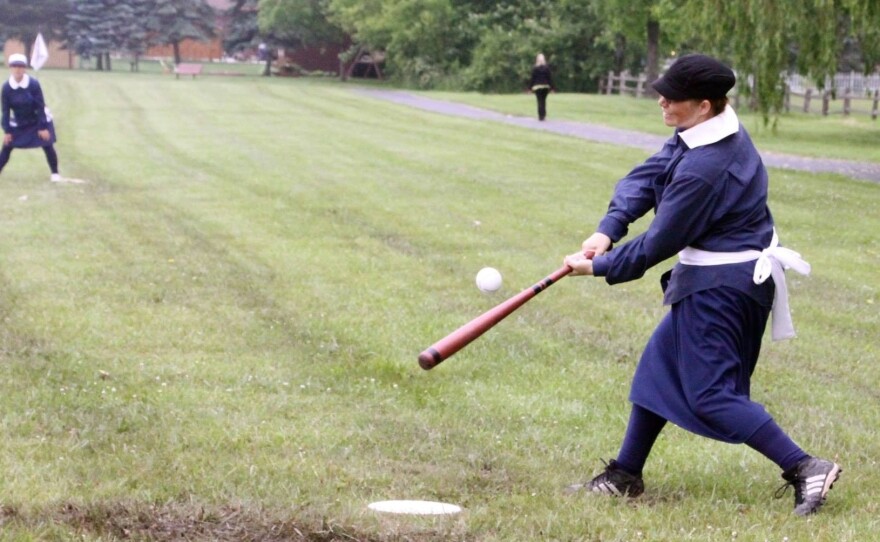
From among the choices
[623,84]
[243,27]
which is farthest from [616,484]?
[243,27]

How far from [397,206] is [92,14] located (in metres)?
67.5

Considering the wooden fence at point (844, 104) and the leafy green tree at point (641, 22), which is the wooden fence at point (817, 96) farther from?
the leafy green tree at point (641, 22)

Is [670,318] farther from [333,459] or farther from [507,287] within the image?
[507,287]

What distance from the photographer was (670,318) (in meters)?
5.61

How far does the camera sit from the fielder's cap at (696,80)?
17.3ft

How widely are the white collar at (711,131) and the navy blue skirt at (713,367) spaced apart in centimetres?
61

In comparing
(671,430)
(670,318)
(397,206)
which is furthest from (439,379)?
(397,206)

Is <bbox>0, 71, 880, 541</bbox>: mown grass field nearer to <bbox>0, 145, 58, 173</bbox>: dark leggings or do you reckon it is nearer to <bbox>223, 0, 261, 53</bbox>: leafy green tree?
<bbox>0, 145, 58, 173</bbox>: dark leggings

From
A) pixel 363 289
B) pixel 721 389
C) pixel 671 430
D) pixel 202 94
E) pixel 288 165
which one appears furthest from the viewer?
pixel 202 94

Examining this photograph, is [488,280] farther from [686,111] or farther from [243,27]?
[243,27]

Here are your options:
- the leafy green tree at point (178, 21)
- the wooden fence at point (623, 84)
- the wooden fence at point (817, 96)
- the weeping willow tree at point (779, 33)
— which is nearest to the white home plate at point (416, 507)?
the weeping willow tree at point (779, 33)

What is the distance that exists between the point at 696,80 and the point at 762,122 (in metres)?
31.2

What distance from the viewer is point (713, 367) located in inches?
210

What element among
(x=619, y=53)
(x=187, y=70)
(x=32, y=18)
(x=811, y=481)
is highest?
(x=32, y=18)
